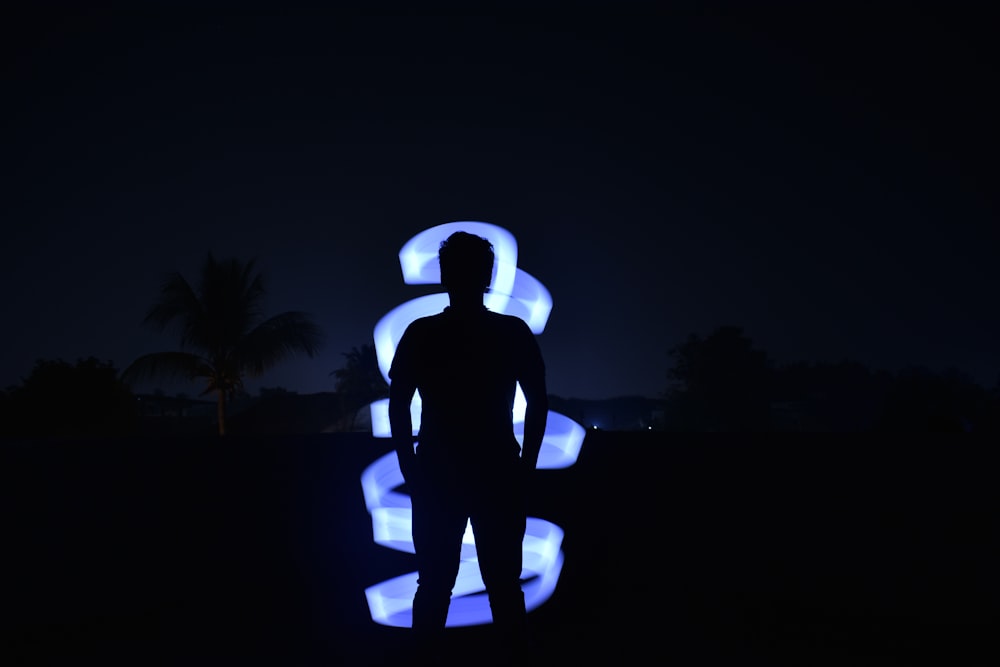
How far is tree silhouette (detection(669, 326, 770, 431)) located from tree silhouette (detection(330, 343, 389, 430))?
2479cm

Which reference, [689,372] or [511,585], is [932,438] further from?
[689,372]

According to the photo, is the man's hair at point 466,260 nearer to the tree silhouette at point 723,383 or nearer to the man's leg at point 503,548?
the man's leg at point 503,548

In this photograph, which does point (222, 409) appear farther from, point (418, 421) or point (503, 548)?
point (503, 548)

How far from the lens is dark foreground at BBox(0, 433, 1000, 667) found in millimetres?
5320

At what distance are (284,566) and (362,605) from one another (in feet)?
2.60

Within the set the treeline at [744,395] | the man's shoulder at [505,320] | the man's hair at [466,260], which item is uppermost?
the man's hair at [466,260]

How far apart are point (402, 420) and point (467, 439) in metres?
0.39

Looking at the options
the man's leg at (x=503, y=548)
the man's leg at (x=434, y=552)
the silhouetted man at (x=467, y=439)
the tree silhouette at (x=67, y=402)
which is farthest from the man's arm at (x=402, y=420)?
the tree silhouette at (x=67, y=402)

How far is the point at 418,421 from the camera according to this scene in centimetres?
515

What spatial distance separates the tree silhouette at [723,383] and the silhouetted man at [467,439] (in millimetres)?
49106

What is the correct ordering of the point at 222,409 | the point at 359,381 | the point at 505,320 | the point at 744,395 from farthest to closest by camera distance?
1. the point at 744,395
2. the point at 359,381
3. the point at 222,409
4. the point at 505,320

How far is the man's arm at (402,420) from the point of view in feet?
10.8


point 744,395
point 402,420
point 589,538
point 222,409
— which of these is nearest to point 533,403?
point 402,420

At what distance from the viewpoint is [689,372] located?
180 ft
